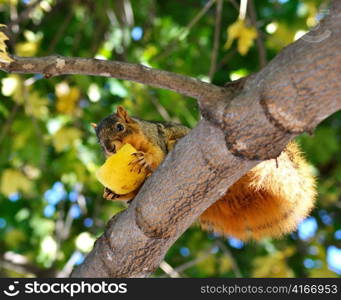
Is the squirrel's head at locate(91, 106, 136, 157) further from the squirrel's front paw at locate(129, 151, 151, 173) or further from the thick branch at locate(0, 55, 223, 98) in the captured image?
the thick branch at locate(0, 55, 223, 98)

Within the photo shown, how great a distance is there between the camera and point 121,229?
5.08 feet

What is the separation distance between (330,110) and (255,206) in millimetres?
724

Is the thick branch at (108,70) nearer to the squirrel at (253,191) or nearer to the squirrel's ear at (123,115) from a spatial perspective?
the squirrel at (253,191)

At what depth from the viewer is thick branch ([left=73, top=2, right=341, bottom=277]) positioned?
113 centimetres

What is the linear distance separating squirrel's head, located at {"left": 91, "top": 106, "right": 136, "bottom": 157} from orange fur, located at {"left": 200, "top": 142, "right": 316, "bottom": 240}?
36cm

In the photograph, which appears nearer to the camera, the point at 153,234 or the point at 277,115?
the point at 277,115

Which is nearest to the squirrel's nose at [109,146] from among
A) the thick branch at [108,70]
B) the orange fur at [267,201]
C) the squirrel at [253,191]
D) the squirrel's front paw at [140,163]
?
the squirrel at [253,191]

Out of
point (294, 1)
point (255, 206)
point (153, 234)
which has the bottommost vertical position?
point (294, 1)

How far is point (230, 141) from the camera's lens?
4.12 ft

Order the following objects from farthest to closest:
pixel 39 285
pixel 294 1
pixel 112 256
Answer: pixel 294 1, pixel 39 285, pixel 112 256

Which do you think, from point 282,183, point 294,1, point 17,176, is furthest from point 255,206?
point 294,1

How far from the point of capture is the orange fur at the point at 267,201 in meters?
1.73

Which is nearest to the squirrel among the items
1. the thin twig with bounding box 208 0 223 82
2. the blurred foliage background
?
the thin twig with bounding box 208 0 223 82

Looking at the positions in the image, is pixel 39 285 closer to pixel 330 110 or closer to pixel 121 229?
pixel 121 229
